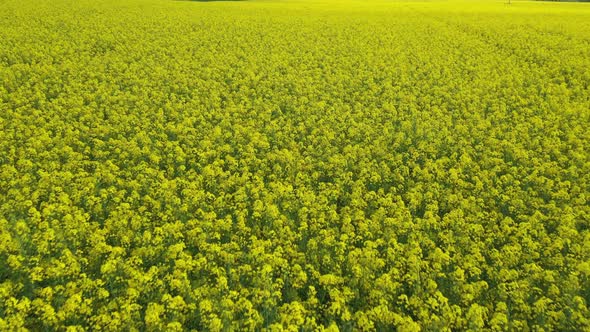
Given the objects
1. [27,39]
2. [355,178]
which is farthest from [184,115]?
[27,39]

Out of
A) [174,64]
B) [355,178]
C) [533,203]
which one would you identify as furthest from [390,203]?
[174,64]

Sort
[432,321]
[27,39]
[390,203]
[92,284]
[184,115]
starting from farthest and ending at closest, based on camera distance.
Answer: [27,39] < [184,115] < [390,203] < [92,284] < [432,321]

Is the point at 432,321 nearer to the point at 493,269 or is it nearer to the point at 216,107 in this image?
the point at 493,269

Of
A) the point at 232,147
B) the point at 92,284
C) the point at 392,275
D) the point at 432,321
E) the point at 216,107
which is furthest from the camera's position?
the point at 216,107

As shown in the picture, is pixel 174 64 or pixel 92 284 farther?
pixel 174 64

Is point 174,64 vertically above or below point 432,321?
above

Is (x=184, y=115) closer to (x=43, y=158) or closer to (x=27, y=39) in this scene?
(x=43, y=158)
